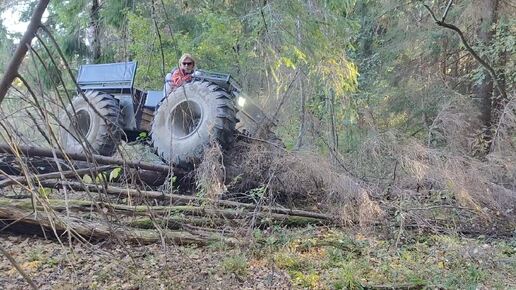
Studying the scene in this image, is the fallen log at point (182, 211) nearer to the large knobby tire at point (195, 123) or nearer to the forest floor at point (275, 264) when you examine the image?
the forest floor at point (275, 264)

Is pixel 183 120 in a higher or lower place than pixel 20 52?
lower

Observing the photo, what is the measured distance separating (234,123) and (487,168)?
3.43 metres

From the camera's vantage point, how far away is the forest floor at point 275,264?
412cm

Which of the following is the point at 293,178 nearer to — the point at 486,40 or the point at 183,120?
the point at 183,120

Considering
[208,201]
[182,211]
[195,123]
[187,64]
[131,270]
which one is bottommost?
[131,270]

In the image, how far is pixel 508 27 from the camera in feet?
28.9

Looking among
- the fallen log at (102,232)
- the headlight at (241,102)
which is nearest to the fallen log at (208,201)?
the fallen log at (102,232)

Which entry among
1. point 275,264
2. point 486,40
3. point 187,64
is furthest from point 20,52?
point 486,40

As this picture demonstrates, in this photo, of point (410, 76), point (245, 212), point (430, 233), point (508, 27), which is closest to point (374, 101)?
point (410, 76)

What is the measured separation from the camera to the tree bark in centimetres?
171

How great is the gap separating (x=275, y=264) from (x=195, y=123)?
2377mm

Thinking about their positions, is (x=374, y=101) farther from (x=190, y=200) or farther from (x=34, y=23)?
(x=34, y=23)

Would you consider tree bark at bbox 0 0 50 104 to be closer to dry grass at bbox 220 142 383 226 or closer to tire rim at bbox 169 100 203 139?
dry grass at bbox 220 142 383 226

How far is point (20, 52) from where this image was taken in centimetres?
174
